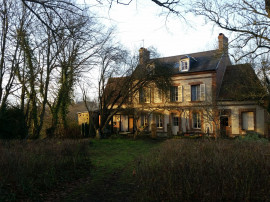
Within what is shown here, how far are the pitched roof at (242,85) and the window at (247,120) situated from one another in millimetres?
1606

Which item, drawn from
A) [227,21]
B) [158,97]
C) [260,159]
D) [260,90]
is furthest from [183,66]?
[260,159]

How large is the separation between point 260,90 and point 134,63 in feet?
35.1

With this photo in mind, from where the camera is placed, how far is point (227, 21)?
11578 millimetres

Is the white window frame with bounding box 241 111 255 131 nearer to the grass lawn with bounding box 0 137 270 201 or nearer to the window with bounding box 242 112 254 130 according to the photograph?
the window with bounding box 242 112 254 130

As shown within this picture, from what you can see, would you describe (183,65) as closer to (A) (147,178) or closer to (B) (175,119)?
(B) (175,119)

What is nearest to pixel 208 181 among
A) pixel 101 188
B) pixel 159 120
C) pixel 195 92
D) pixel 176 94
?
pixel 101 188

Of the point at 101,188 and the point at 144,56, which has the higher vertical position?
the point at 144,56

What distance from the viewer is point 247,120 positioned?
22.2 meters

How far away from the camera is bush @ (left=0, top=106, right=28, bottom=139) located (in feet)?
47.1

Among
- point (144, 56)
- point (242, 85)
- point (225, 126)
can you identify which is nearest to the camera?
point (242, 85)

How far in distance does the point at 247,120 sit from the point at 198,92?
5343 mm

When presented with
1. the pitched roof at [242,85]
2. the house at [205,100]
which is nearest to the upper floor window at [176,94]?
the house at [205,100]

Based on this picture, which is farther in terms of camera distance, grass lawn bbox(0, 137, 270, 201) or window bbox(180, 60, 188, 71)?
window bbox(180, 60, 188, 71)

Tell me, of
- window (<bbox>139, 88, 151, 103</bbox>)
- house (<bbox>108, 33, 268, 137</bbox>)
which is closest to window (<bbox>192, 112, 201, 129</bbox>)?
house (<bbox>108, 33, 268, 137</bbox>)
